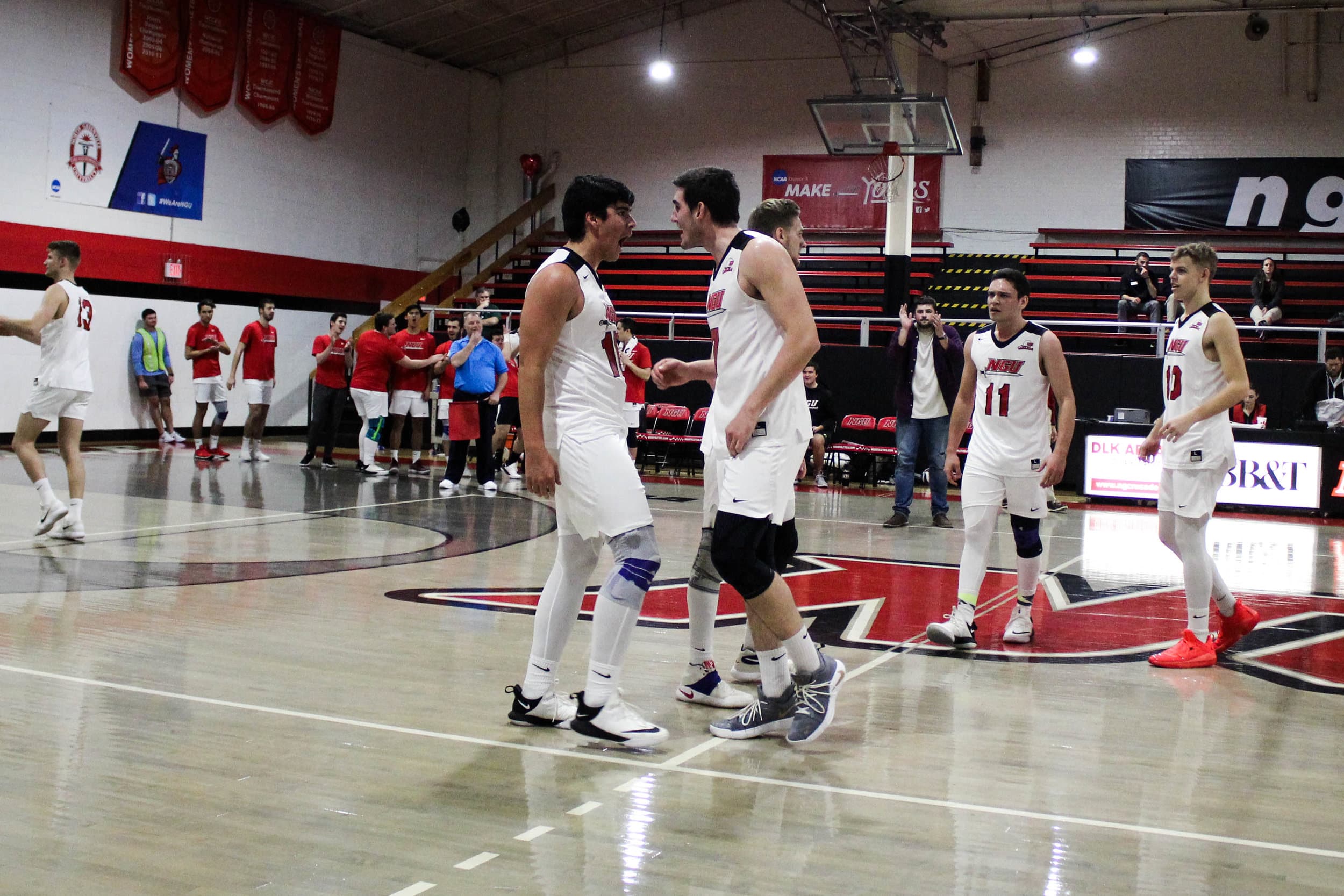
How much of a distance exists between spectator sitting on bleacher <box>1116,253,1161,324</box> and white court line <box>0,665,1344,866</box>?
1440 centimetres

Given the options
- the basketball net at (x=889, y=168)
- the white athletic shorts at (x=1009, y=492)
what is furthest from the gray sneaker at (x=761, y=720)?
the basketball net at (x=889, y=168)

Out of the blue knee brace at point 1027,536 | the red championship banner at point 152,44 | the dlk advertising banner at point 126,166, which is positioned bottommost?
the blue knee brace at point 1027,536

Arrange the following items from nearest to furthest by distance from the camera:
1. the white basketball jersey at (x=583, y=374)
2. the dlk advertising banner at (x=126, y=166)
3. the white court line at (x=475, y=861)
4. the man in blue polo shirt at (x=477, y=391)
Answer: the white court line at (x=475, y=861) → the white basketball jersey at (x=583, y=374) → the man in blue polo shirt at (x=477, y=391) → the dlk advertising banner at (x=126, y=166)

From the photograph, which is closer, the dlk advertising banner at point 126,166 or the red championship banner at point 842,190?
the dlk advertising banner at point 126,166

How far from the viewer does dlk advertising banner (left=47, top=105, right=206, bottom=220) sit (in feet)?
55.4

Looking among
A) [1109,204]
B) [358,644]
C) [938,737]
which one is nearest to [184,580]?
[358,644]

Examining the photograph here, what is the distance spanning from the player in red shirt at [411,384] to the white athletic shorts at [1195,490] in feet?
31.5

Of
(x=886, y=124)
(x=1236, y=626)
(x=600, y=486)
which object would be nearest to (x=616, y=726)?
(x=600, y=486)

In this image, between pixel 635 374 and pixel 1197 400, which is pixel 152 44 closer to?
pixel 635 374

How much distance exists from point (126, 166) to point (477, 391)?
348 inches

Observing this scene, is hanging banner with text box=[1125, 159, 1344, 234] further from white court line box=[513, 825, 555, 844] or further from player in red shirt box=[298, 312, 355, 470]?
white court line box=[513, 825, 555, 844]

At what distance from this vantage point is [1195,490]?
17.3 feet

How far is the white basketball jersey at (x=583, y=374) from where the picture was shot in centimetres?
388

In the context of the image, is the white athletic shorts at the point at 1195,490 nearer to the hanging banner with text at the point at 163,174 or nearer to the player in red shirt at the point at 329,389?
the player in red shirt at the point at 329,389
